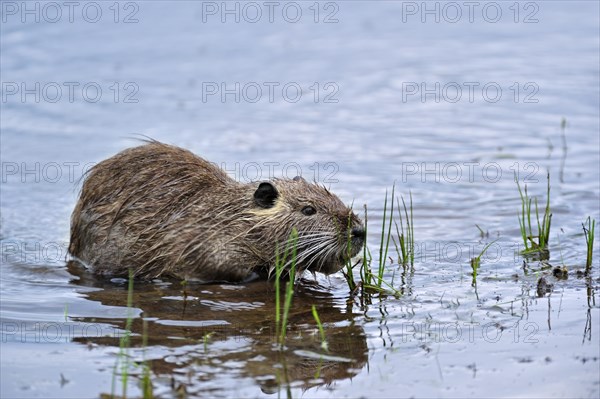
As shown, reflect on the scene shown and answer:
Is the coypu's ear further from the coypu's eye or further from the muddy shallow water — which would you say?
the muddy shallow water

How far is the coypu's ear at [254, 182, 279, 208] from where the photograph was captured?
6.07 metres

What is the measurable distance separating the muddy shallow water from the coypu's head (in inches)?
9.5

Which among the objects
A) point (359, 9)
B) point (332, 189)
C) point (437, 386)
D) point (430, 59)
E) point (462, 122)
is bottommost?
point (437, 386)

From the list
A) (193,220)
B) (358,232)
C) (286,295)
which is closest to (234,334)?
(286,295)

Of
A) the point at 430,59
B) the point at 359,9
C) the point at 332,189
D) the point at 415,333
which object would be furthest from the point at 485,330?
the point at 359,9

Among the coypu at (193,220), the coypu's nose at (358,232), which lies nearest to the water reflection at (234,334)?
the coypu at (193,220)

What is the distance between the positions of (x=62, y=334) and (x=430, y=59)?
7529 mm

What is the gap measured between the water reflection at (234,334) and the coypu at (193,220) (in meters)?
0.14

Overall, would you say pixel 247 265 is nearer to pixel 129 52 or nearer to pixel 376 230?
pixel 376 230

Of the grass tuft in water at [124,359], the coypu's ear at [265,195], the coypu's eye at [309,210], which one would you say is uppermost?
the coypu's ear at [265,195]

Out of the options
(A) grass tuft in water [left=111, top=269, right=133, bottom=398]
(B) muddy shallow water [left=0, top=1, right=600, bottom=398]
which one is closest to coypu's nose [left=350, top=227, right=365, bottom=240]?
(B) muddy shallow water [left=0, top=1, right=600, bottom=398]

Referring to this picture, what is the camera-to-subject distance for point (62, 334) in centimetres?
494

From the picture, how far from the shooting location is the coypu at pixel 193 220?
19.5 ft

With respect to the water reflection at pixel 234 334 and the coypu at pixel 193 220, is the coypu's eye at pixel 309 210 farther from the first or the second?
the water reflection at pixel 234 334
